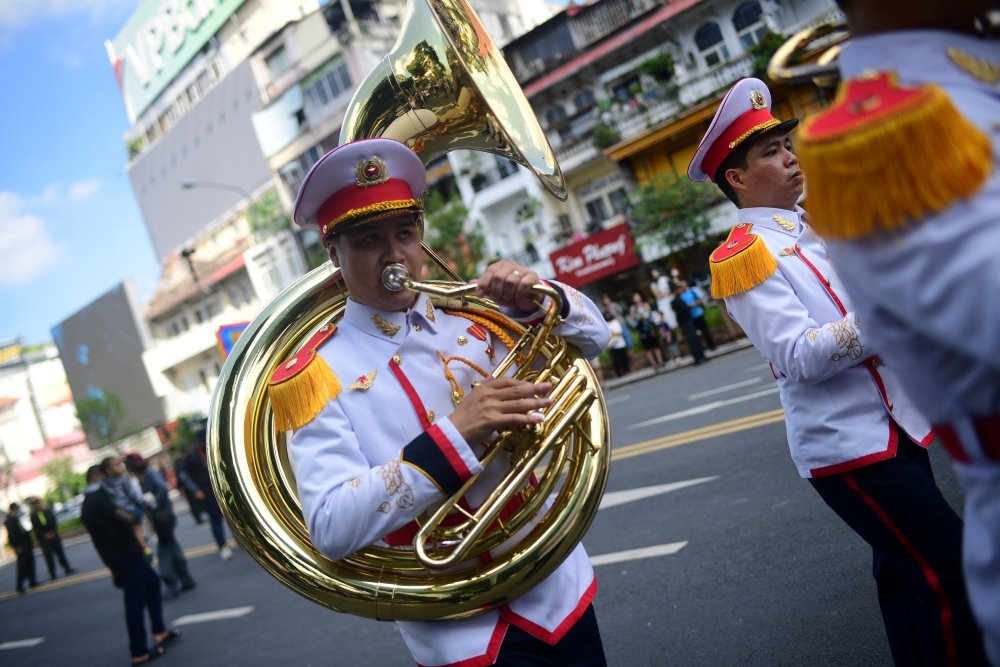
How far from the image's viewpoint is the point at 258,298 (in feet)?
135

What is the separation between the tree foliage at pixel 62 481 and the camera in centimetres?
4353

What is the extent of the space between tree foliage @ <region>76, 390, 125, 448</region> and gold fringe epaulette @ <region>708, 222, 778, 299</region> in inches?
2025

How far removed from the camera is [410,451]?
1.90m

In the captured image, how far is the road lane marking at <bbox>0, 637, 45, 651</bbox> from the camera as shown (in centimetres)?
991

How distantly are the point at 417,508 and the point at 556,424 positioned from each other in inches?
15.8

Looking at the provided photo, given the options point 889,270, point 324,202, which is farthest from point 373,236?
point 889,270

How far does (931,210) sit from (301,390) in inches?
58.5

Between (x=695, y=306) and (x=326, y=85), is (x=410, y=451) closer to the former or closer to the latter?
(x=695, y=306)

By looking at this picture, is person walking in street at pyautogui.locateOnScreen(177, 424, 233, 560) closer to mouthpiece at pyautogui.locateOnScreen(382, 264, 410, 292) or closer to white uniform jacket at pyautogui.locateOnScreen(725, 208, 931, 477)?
mouthpiece at pyautogui.locateOnScreen(382, 264, 410, 292)

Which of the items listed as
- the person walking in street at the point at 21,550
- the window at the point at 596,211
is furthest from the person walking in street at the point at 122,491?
the window at the point at 596,211

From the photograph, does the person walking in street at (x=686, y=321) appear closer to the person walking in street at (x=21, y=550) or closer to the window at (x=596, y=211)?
the window at (x=596, y=211)

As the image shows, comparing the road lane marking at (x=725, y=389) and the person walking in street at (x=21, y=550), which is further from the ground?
the person walking in street at (x=21, y=550)

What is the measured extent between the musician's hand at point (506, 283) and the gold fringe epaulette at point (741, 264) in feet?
2.12

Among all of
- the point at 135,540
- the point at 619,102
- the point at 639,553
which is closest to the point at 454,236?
the point at 619,102
